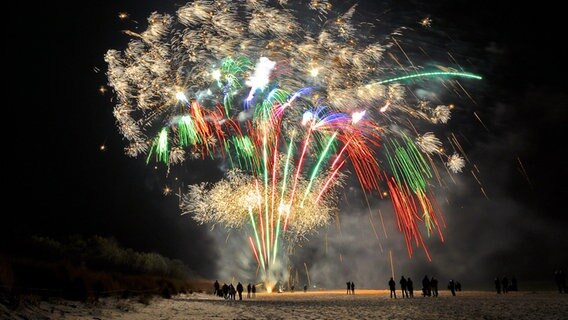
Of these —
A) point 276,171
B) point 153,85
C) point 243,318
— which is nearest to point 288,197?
point 276,171

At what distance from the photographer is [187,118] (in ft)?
81.3

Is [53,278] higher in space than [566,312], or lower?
higher

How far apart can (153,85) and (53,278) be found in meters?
12.9

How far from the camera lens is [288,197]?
105 ft

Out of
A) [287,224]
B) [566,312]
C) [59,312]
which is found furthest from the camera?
[287,224]

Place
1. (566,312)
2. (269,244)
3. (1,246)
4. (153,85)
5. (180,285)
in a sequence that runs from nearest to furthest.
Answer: (566,312), (1,246), (153,85), (180,285), (269,244)

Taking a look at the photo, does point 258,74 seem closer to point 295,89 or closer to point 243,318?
point 295,89

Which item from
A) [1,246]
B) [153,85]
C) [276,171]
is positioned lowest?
[1,246]

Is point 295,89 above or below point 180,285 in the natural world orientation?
above

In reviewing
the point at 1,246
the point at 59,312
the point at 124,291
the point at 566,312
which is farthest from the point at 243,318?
the point at 1,246

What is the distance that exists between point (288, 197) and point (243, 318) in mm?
19482

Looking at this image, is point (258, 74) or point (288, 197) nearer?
point (258, 74)

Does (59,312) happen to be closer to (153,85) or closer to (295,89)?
(153,85)

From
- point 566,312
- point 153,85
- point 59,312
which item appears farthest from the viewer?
point 153,85
